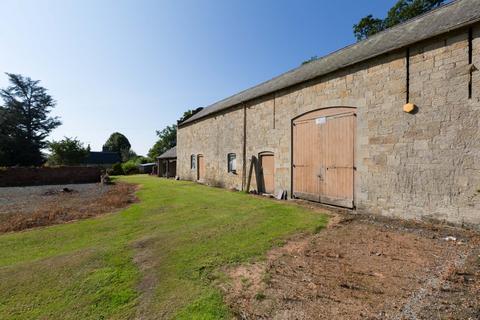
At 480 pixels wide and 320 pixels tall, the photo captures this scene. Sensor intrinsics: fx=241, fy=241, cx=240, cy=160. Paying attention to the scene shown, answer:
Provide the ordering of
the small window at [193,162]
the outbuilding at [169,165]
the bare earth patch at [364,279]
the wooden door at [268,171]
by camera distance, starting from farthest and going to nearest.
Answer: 1. the outbuilding at [169,165]
2. the small window at [193,162]
3. the wooden door at [268,171]
4. the bare earth patch at [364,279]

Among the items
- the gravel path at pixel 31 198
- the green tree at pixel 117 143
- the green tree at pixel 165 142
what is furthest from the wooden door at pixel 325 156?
the green tree at pixel 117 143

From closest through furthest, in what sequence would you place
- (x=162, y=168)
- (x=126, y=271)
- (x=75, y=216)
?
(x=126, y=271)
(x=75, y=216)
(x=162, y=168)

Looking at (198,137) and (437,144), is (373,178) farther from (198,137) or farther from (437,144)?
(198,137)

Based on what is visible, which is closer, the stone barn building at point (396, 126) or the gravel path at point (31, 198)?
the stone barn building at point (396, 126)

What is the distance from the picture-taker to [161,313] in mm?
2631

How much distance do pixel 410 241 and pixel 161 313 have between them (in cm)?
466

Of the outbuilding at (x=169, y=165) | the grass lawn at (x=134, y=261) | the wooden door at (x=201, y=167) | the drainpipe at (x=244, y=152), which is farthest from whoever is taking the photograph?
the outbuilding at (x=169, y=165)

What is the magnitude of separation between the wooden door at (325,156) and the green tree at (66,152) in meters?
35.0

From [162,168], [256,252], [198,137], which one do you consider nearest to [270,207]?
[256,252]

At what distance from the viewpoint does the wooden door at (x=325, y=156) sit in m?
7.57

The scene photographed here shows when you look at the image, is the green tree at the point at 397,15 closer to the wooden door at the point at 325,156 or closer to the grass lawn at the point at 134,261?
the wooden door at the point at 325,156

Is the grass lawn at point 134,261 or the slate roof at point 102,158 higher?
the slate roof at point 102,158

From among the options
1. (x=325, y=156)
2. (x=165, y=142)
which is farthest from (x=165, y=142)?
(x=325, y=156)

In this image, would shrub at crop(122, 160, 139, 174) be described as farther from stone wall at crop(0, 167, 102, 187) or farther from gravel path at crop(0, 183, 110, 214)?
gravel path at crop(0, 183, 110, 214)
